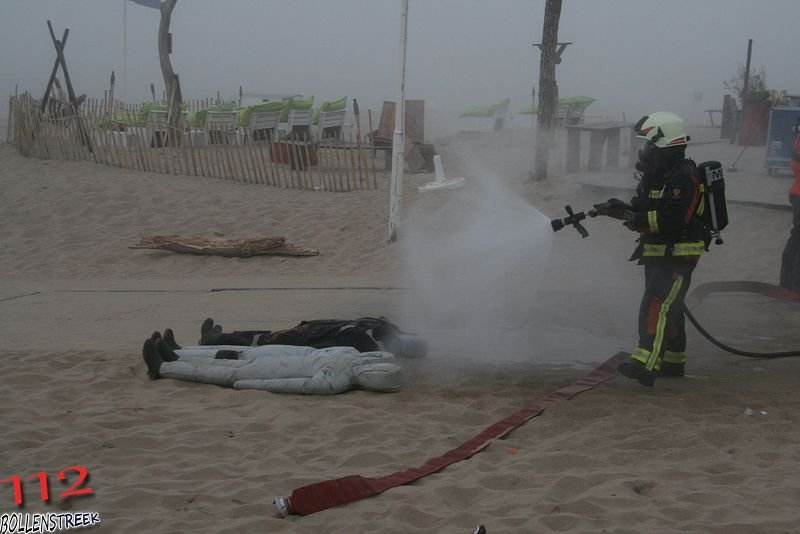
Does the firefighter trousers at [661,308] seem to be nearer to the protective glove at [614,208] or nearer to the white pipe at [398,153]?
the protective glove at [614,208]

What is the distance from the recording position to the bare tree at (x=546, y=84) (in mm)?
14594

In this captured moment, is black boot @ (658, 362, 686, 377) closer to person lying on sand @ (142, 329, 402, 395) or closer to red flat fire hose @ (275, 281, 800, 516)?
red flat fire hose @ (275, 281, 800, 516)

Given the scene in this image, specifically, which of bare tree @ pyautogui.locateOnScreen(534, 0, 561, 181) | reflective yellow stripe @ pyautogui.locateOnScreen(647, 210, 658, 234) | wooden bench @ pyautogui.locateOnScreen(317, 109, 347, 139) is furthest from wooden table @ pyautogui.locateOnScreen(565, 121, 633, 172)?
reflective yellow stripe @ pyautogui.locateOnScreen(647, 210, 658, 234)

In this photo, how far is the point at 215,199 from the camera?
14508 millimetres

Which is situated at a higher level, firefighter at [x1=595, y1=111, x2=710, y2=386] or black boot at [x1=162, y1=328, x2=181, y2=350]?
firefighter at [x1=595, y1=111, x2=710, y2=386]

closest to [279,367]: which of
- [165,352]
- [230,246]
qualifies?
[165,352]

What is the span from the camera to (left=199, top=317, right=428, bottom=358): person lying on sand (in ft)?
19.4

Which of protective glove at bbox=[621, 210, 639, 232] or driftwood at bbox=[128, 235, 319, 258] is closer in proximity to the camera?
protective glove at bbox=[621, 210, 639, 232]

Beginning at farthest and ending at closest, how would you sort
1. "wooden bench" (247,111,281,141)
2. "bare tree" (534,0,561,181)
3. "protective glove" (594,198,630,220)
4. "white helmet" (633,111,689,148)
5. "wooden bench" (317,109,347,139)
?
"wooden bench" (317,109,347,139)
"wooden bench" (247,111,281,141)
"bare tree" (534,0,561,181)
"protective glove" (594,198,630,220)
"white helmet" (633,111,689,148)

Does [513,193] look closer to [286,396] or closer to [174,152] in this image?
[174,152]

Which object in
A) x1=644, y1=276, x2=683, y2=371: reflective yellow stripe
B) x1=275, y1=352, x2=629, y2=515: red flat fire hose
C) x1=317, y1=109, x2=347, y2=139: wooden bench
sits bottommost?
x1=275, y1=352, x2=629, y2=515: red flat fire hose

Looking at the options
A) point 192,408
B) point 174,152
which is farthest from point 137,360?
point 174,152

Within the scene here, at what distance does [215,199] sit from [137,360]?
338 inches

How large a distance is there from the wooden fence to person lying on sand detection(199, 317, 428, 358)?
9.27 meters
